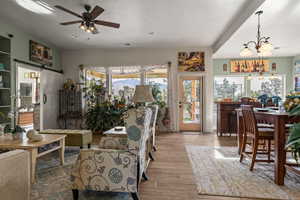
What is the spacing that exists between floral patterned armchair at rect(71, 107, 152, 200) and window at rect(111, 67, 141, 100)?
4.11 meters

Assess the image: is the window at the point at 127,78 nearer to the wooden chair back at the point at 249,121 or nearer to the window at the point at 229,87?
the window at the point at 229,87

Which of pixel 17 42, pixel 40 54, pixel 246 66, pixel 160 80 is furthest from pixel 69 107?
pixel 246 66

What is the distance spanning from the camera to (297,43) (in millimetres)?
4613

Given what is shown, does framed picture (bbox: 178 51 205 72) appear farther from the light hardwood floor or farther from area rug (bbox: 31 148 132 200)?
area rug (bbox: 31 148 132 200)

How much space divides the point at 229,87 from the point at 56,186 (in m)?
6.04

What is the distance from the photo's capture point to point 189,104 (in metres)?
5.57

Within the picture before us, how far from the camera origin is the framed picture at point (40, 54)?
4.50m

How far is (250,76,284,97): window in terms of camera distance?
5.99m

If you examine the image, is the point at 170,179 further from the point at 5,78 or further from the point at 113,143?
the point at 5,78

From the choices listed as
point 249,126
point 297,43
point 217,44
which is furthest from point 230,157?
point 297,43

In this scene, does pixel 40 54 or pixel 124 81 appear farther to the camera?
pixel 124 81

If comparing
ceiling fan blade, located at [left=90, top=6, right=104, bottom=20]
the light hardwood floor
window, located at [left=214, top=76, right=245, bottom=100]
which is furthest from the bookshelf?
window, located at [left=214, top=76, right=245, bottom=100]

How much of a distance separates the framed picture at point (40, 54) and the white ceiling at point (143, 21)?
298 millimetres

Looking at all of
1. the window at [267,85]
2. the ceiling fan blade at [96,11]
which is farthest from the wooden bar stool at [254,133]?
the window at [267,85]
